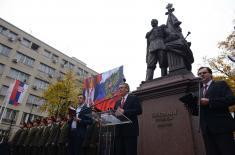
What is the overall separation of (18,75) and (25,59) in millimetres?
3093

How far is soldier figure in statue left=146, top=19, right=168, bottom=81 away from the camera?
6359mm

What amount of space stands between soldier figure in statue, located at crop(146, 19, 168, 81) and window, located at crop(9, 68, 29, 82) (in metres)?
29.4

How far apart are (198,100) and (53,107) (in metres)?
21.4

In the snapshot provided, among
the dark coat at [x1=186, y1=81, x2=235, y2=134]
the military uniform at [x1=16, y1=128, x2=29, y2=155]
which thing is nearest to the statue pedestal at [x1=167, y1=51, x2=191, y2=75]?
the dark coat at [x1=186, y1=81, x2=235, y2=134]

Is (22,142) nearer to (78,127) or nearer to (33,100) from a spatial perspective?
(78,127)

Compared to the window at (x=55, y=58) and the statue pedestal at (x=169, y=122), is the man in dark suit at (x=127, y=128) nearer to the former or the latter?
the statue pedestal at (x=169, y=122)

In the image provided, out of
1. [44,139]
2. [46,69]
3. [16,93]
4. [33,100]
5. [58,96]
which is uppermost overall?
[46,69]

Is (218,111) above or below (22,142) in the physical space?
above

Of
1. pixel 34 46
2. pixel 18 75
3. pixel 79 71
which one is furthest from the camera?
pixel 79 71

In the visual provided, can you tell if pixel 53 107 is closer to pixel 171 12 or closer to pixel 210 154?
pixel 171 12

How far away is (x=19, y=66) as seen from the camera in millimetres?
31969

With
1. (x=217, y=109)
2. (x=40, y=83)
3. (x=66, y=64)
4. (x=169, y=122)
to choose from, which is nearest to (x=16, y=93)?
(x=169, y=122)

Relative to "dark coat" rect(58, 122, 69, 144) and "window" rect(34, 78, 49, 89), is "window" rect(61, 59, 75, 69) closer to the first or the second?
"window" rect(34, 78, 49, 89)

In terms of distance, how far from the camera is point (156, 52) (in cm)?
654
